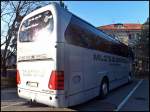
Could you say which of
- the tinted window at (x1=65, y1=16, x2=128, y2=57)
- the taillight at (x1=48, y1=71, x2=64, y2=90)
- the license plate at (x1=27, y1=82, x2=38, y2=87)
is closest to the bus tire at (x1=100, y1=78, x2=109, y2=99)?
the tinted window at (x1=65, y1=16, x2=128, y2=57)

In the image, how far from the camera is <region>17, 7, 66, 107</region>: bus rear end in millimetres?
9336

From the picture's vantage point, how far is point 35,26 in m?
10.4

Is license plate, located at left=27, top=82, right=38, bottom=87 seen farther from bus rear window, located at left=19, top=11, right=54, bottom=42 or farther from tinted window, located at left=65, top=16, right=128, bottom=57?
tinted window, located at left=65, top=16, right=128, bottom=57

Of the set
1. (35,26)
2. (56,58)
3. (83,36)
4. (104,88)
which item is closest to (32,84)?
(56,58)

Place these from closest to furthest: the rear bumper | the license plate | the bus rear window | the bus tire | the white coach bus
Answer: the rear bumper, the white coach bus, the bus rear window, the license plate, the bus tire

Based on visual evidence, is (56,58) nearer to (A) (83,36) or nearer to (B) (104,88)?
(A) (83,36)

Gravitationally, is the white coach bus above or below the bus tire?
above

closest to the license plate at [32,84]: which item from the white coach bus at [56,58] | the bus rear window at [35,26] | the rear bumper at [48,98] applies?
the white coach bus at [56,58]

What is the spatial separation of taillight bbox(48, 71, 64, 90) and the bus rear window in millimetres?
1401

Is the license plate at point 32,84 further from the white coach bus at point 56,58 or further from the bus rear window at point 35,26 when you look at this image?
the bus rear window at point 35,26

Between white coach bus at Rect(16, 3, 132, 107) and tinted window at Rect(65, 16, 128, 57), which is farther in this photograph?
tinted window at Rect(65, 16, 128, 57)

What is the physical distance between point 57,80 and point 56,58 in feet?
2.23

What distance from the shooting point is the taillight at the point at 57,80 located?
929 centimetres

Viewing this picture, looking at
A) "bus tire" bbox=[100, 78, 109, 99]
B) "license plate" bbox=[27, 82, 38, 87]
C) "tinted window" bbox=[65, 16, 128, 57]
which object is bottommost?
"bus tire" bbox=[100, 78, 109, 99]
